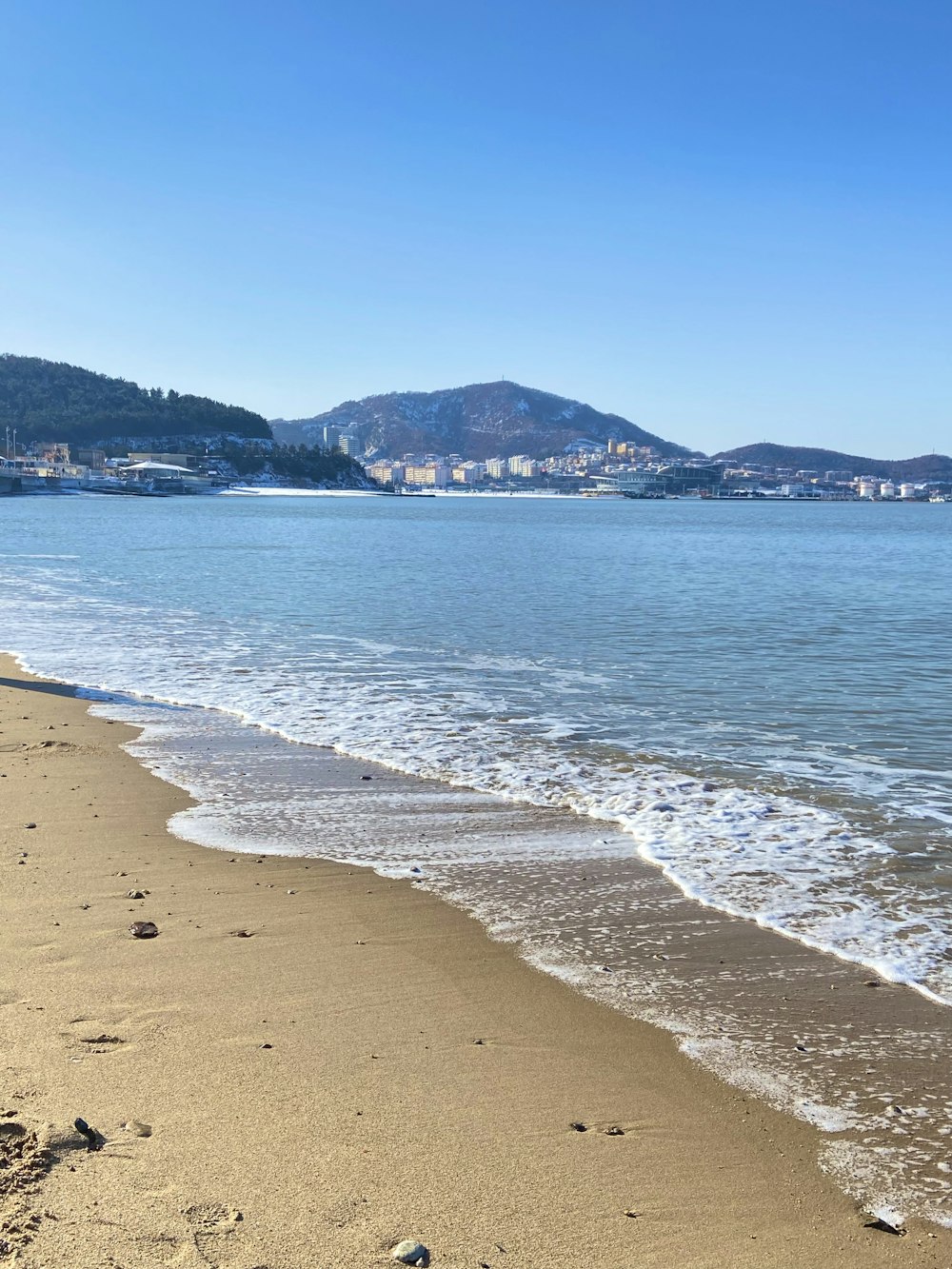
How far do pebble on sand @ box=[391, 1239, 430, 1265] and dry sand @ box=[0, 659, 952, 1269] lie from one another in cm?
3

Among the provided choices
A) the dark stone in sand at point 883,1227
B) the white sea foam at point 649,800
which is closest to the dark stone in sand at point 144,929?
the white sea foam at point 649,800

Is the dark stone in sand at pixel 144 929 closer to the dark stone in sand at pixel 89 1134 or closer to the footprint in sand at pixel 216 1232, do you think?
the dark stone in sand at pixel 89 1134

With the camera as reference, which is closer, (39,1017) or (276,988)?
(39,1017)

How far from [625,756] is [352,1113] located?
219 inches

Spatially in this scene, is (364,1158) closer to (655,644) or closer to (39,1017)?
(39,1017)

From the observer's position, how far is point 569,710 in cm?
1027

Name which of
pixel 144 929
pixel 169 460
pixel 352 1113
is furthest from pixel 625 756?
pixel 169 460

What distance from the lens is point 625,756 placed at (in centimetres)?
841

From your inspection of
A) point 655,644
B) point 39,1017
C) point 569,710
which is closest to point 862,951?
point 39,1017

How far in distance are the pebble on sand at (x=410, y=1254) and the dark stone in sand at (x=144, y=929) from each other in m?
2.41

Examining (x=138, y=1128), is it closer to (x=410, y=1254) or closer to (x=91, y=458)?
(x=410, y=1254)

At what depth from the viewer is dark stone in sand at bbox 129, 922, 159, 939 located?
4.52m

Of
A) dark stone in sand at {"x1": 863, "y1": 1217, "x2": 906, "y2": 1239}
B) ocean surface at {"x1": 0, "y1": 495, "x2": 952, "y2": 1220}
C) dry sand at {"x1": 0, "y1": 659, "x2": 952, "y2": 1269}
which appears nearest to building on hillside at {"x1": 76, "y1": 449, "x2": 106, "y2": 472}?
ocean surface at {"x1": 0, "y1": 495, "x2": 952, "y2": 1220}

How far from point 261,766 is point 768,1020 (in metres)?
4.99
